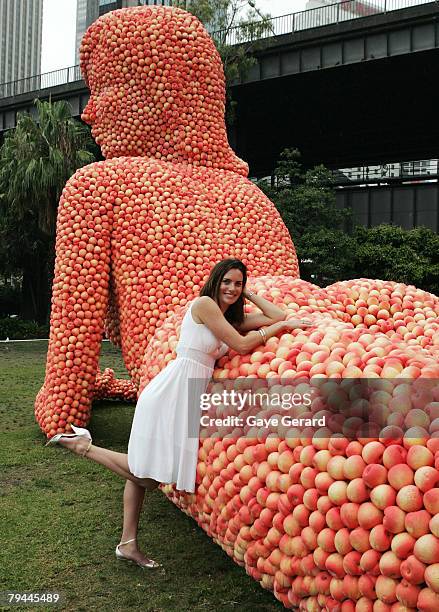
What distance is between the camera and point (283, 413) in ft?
8.96

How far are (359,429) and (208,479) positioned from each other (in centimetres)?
99

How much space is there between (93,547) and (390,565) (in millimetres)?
2098

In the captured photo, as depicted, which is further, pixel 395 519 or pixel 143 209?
pixel 143 209

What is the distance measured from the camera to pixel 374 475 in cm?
222

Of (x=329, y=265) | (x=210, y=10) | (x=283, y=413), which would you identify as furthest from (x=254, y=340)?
(x=210, y=10)

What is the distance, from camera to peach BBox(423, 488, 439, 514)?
81.8 inches

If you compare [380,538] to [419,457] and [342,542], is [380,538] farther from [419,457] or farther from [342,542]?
[419,457]

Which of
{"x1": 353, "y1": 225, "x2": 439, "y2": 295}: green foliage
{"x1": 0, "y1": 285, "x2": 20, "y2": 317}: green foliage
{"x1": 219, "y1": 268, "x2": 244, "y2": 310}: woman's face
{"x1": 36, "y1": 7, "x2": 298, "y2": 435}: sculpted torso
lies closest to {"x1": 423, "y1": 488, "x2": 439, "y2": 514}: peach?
{"x1": 219, "y1": 268, "x2": 244, "y2": 310}: woman's face

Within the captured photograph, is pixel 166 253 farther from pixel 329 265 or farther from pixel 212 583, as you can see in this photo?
pixel 329 265

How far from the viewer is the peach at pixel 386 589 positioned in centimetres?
216

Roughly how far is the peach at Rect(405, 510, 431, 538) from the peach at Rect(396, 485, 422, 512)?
0.02 meters

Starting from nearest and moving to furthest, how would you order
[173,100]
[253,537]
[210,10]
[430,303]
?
1. [253,537]
2. [430,303]
3. [173,100]
4. [210,10]

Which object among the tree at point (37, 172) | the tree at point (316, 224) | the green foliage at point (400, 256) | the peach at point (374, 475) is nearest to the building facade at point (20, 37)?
the tree at point (37, 172)

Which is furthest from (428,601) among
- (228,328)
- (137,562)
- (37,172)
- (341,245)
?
(37,172)
